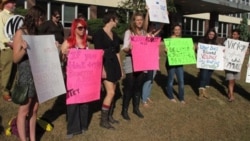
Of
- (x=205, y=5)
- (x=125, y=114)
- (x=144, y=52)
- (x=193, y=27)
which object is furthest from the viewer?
(x=193, y=27)

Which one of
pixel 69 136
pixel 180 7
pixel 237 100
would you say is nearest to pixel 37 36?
pixel 69 136

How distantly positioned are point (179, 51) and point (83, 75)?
3223 millimetres

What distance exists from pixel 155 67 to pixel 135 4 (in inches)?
494

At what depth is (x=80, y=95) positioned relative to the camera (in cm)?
655

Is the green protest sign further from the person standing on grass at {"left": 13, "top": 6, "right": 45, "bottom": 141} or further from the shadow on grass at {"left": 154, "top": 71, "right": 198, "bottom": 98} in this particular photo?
the person standing on grass at {"left": 13, "top": 6, "right": 45, "bottom": 141}

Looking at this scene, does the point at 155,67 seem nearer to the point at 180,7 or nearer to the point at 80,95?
the point at 80,95

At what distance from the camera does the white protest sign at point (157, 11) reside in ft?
26.7

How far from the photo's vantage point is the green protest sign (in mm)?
8930

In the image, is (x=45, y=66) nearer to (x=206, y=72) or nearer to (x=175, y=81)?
(x=206, y=72)

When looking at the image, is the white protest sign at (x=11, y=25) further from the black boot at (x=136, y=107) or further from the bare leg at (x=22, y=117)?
the black boot at (x=136, y=107)

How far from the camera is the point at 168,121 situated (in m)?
8.09

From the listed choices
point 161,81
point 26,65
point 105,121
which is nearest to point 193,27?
point 161,81

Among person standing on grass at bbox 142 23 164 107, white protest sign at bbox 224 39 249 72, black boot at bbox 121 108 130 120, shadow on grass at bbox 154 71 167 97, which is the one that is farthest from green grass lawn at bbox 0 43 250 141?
white protest sign at bbox 224 39 249 72

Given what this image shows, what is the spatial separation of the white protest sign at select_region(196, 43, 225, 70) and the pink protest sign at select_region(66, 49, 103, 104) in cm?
373
